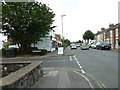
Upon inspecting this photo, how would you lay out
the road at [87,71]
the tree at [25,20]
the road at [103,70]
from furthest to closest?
the tree at [25,20] → the road at [103,70] → the road at [87,71]

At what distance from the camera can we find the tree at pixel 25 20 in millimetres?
22953

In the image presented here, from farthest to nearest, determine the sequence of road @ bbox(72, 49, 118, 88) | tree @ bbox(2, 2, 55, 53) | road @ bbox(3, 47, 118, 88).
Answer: tree @ bbox(2, 2, 55, 53)
road @ bbox(72, 49, 118, 88)
road @ bbox(3, 47, 118, 88)

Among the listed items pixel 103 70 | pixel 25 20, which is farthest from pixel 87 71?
pixel 25 20

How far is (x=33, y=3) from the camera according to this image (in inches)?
973

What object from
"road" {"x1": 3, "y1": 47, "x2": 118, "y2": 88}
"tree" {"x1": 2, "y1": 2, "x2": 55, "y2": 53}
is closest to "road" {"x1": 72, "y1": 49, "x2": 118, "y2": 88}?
"road" {"x1": 3, "y1": 47, "x2": 118, "y2": 88}

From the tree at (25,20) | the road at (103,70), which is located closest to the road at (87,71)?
the road at (103,70)

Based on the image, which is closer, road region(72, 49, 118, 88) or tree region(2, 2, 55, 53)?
road region(72, 49, 118, 88)

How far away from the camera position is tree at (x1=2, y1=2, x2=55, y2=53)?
2295cm

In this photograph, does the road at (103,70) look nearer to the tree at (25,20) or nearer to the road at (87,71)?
the road at (87,71)

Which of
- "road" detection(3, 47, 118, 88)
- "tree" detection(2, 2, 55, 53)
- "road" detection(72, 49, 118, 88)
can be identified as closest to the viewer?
"road" detection(3, 47, 118, 88)

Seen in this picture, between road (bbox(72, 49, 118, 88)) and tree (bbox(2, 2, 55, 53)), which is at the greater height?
tree (bbox(2, 2, 55, 53))

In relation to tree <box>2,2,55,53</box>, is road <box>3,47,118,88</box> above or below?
below

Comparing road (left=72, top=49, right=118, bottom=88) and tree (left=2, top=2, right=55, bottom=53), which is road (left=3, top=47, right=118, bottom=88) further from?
tree (left=2, top=2, right=55, bottom=53)

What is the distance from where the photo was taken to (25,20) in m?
23.1
